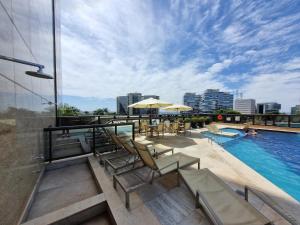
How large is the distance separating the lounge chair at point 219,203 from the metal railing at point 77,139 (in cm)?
294

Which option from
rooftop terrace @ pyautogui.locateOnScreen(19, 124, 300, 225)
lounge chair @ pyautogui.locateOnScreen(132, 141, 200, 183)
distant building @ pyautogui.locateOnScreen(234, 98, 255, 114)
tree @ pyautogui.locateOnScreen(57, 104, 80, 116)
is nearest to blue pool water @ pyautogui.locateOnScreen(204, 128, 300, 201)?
rooftop terrace @ pyautogui.locateOnScreen(19, 124, 300, 225)

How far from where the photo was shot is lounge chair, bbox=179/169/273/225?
5.06 feet

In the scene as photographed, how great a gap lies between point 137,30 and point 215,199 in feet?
26.3

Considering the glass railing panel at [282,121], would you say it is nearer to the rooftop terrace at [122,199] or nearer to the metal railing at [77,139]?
the rooftop terrace at [122,199]

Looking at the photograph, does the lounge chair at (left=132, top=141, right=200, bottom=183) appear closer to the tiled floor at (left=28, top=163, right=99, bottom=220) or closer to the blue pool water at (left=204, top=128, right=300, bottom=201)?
the tiled floor at (left=28, top=163, right=99, bottom=220)

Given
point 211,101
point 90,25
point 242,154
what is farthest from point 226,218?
point 211,101

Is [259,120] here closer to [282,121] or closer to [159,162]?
[282,121]

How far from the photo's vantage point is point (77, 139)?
5.12 meters

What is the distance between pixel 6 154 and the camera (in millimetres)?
1479

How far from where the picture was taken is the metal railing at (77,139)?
370 centimetres

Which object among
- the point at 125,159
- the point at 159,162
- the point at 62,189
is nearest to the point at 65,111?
the point at 125,159

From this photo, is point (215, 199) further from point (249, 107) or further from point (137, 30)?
point (249, 107)

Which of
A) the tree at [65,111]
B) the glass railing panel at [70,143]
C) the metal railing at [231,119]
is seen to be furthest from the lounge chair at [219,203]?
the tree at [65,111]

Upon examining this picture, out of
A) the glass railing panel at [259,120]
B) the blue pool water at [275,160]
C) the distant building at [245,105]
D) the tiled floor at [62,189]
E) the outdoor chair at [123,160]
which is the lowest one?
the blue pool water at [275,160]
